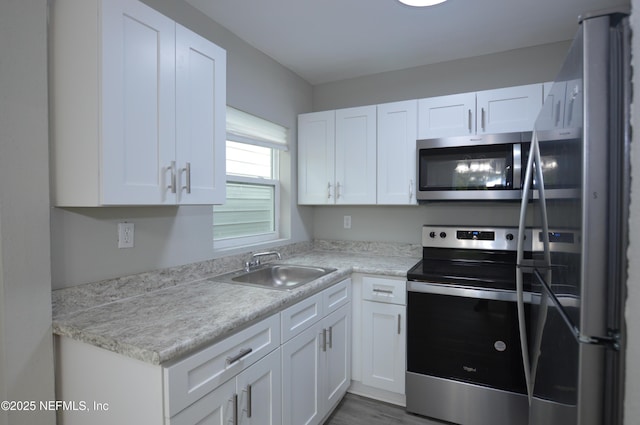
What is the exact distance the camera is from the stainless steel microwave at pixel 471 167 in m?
2.08

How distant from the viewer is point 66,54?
1.21m

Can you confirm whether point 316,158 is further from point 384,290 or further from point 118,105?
point 118,105

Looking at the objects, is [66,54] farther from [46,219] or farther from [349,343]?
[349,343]

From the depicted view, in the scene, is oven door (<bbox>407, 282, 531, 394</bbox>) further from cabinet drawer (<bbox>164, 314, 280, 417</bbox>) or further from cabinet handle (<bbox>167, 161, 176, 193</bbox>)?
cabinet handle (<bbox>167, 161, 176, 193</bbox>)

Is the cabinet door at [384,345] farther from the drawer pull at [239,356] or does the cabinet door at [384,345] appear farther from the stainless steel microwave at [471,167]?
the drawer pull at [239,356]

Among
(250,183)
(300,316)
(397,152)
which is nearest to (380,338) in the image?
(300,316)

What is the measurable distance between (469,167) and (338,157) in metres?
1.00

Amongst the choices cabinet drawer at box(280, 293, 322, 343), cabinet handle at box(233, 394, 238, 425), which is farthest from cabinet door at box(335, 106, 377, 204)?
cabinet handle at box(233, 394, 238, 425)

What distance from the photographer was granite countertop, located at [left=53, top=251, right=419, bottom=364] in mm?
1033

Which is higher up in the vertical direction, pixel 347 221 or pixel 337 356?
pixel 347 221

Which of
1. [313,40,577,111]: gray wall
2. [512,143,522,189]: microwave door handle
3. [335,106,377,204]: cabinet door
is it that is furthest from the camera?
[335,106,377,204]: cabinet door

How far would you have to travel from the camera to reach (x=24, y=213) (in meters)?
1.10

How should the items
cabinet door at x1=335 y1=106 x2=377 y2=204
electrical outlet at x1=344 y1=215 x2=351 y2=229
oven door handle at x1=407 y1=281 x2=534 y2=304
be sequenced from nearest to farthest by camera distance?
oven door handle at x1=407 y1=281 x2=534 y2=304 < cabinet door at x1=335 y1=106 x2=377 y2=204 < electrical outlet at x1=344 y1=215 x2=351 y2=229

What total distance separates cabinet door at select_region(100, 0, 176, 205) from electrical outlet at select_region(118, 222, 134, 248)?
34 cm
